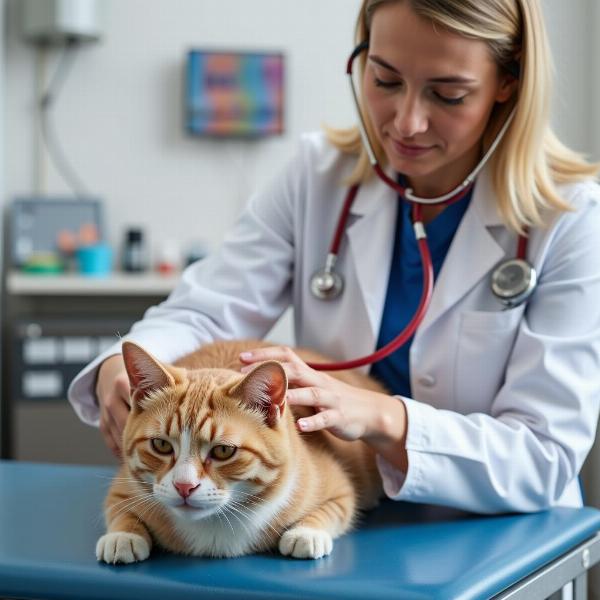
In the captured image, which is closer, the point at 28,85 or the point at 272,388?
the point at 272,388

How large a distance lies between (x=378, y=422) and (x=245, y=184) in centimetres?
232

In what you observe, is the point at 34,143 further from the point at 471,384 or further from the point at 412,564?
the point at 412,564

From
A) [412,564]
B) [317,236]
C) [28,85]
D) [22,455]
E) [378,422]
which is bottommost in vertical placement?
[22,455]

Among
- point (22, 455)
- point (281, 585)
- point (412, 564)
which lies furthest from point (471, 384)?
point (22, 455)

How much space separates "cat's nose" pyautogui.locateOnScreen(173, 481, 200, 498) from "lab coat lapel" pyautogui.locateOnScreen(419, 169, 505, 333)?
0.52m

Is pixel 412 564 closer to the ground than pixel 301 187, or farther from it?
closer to the ground

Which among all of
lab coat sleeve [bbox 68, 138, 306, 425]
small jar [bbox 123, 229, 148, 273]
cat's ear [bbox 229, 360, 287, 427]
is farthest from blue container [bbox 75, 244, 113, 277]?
cat's ear [bbox 229, 360, 287, 427]

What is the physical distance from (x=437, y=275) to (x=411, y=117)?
258 mm

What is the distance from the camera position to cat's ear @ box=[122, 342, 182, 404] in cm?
94

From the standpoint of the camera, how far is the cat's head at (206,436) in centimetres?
90

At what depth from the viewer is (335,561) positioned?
0.95 metres

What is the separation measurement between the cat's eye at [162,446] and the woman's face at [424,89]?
0.53 meters

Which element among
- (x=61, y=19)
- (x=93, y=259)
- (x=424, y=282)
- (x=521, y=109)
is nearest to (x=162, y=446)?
(x=424, y=282)

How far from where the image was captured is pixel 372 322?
1.35 metres
